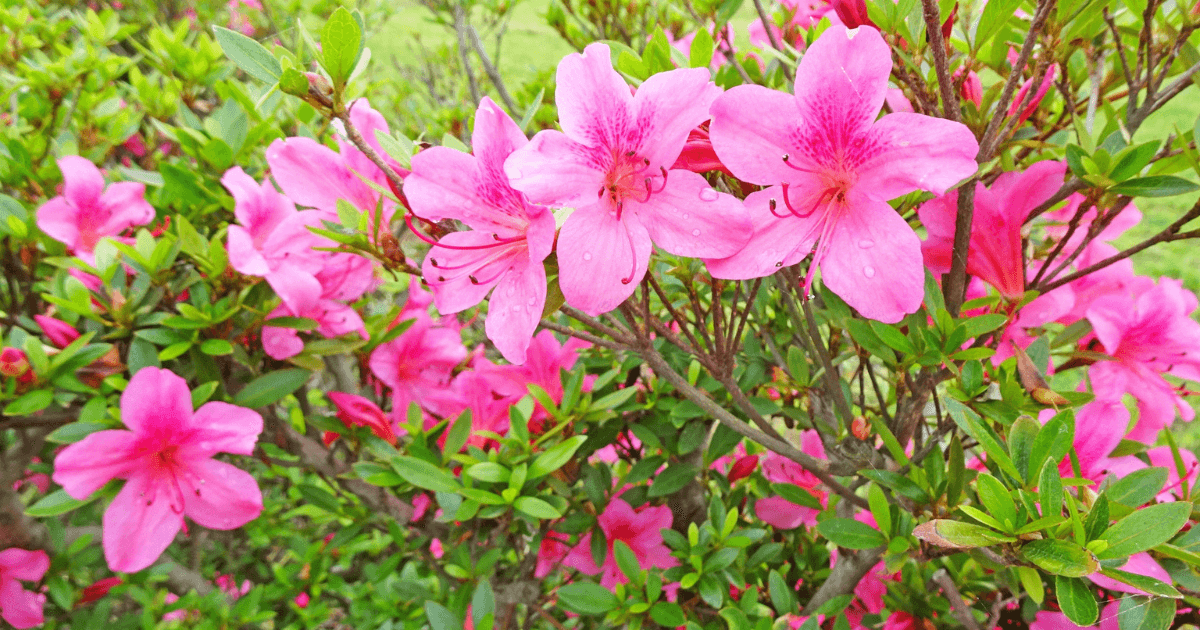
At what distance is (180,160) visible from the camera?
1331mm

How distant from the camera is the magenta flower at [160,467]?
38.3 inches

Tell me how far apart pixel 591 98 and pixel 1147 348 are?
919 millimetres

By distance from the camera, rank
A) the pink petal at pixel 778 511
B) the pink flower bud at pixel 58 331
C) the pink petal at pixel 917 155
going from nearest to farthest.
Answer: the pink petal at pixel 917 155, the pink flower bud at pixel 58 331, the pink petal at pixel 778 511

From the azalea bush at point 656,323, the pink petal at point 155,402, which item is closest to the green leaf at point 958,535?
the azalea bush at point 656,323

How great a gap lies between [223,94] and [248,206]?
0.63m

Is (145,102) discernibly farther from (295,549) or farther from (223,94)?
(295,549)

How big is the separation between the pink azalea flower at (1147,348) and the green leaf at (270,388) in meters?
1.20

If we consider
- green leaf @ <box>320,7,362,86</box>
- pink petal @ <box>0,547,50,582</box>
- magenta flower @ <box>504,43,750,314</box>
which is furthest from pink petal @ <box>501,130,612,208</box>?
pink petal @ <box>0,547,50,582</box>

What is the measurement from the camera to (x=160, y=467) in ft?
3.50

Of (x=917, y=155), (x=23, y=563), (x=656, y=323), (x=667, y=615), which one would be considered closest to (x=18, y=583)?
(x=23, y=563)

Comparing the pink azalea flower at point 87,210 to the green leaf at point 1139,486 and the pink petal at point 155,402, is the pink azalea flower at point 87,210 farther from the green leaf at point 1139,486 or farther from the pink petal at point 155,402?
the green leaf at point 1139,486

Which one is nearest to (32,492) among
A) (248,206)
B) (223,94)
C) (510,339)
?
(223,94)

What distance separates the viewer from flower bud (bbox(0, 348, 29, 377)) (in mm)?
1002

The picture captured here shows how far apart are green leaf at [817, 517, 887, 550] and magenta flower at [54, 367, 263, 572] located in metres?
0.83
